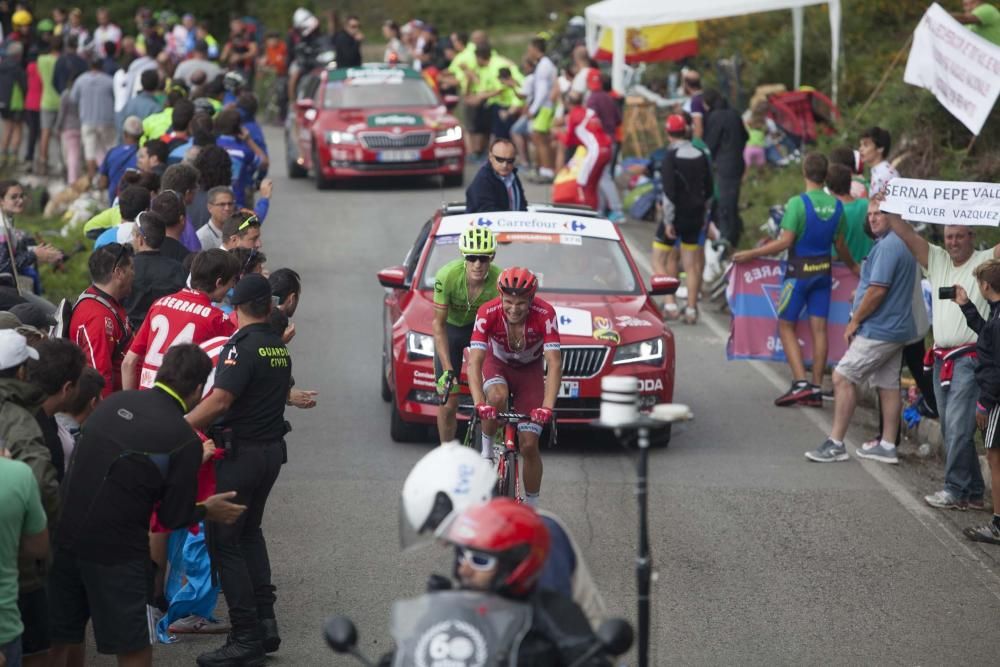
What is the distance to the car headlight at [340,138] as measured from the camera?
75.6 ft

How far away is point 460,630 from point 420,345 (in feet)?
22.5

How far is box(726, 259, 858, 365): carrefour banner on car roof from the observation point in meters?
13.6

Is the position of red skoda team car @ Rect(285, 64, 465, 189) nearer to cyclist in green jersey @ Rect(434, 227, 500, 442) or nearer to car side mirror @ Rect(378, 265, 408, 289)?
car side mirror @ Rect(378, 265, 408, 289)

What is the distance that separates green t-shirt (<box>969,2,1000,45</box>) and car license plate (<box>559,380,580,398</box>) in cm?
788

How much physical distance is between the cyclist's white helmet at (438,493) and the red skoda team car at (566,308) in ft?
18.9

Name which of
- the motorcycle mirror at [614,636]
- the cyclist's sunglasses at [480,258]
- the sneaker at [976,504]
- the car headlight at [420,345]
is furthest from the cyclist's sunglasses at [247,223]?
the motorcycle mirror at [614,636]

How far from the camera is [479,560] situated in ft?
15.5

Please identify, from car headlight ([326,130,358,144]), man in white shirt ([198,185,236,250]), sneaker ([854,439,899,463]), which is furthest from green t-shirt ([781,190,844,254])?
car headlight ([326,130,358,144])

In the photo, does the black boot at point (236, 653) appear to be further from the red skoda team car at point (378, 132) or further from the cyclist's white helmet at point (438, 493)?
the red skoda team car at point (378, 132)

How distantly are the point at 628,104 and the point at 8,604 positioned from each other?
2224cm

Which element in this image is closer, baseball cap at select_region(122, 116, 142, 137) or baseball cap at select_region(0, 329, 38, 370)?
baseball cap at select_region(0, 329, 38, 370)

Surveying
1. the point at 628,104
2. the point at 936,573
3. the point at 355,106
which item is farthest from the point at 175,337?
the point at 628,104

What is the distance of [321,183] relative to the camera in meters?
24.1

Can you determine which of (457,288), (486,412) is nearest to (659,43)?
(457,288)
